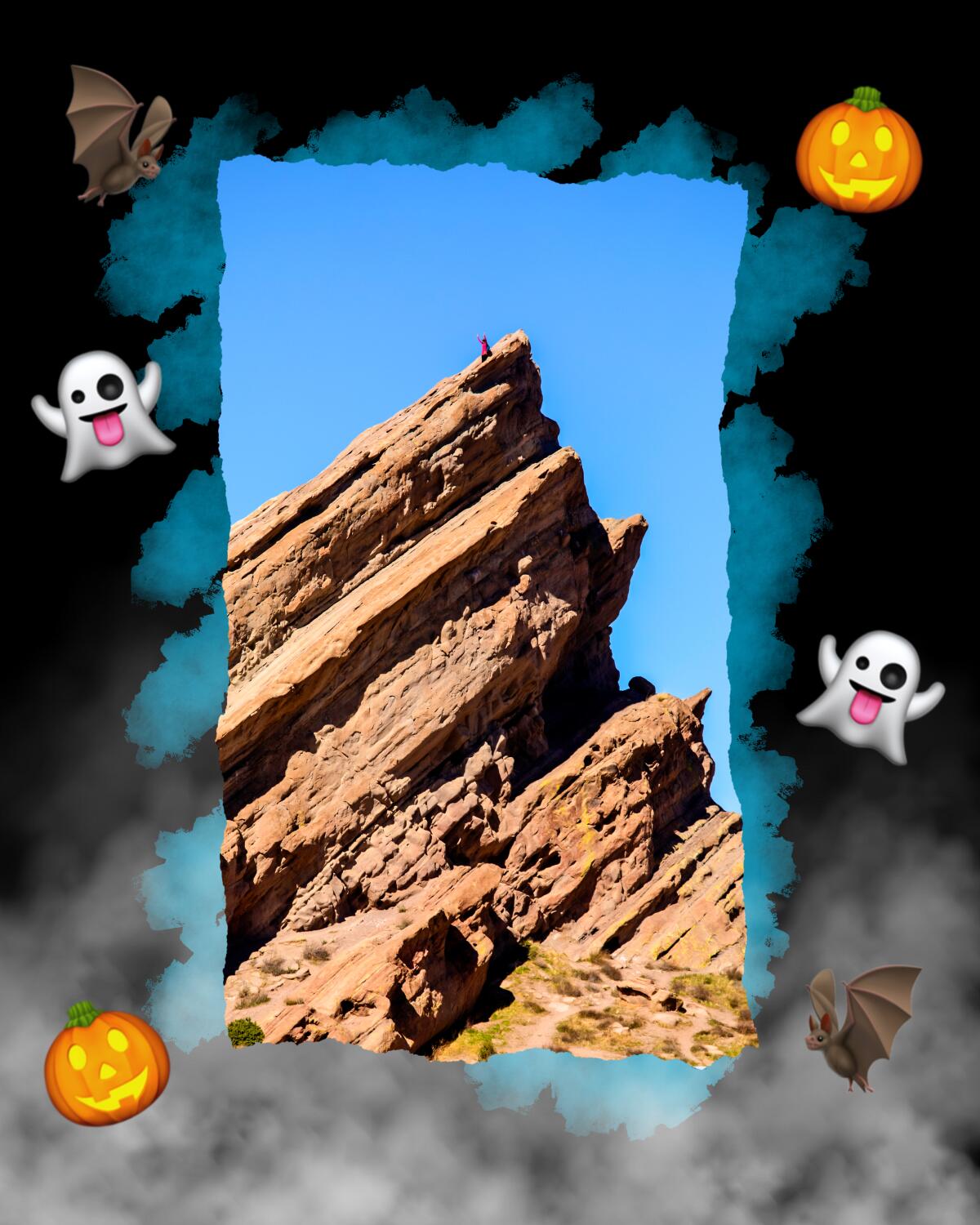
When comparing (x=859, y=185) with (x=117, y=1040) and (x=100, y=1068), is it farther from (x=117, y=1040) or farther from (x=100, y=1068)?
(x=100, y=1068)

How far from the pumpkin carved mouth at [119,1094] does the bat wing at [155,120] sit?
5.76m

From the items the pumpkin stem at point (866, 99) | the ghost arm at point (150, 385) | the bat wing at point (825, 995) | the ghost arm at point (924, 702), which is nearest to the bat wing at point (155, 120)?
the ghost arm at point (150, 385)

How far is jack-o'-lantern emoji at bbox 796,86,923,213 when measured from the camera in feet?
35.5

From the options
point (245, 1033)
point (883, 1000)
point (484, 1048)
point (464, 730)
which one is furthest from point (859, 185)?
point (464, 730)

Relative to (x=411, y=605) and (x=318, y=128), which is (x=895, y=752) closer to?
(x=318, y=128)

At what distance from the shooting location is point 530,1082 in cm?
1184

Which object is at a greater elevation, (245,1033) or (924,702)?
(924,702)

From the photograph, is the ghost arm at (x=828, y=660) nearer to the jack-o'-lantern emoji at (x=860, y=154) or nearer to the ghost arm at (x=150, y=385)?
the jack-o'-lantern emoji at (x=860, y=154)

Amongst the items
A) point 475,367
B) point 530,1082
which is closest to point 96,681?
point 530,1082

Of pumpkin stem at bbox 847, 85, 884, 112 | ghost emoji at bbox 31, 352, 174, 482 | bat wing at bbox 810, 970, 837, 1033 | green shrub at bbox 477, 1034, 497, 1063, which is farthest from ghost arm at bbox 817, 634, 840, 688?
green shrub at bbox 477, 1034, 497, 1063

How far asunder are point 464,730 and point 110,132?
41.8 ft

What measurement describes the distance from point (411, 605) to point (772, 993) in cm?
1236

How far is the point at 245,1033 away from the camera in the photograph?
15.2 meters

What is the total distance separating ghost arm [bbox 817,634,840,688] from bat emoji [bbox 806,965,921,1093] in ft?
5.97
